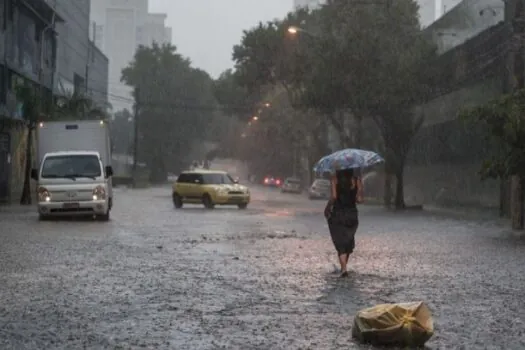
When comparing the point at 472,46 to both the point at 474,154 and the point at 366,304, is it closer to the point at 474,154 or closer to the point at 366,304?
the point at 474,154

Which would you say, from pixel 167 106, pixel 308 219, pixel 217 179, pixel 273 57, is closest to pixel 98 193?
pixel 308 219

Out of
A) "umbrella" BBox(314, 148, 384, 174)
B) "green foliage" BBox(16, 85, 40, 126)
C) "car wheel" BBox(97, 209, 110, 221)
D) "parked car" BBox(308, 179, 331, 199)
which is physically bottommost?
"car wheel" BBox(97, 209, 110, 221)

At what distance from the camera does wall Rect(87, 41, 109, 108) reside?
76.7 metres

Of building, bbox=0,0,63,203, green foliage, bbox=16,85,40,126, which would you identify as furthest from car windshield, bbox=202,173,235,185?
building, bbox=0,0,63,203

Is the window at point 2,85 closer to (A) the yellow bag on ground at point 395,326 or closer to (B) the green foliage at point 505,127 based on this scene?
(B) the green foliage at point 505,127

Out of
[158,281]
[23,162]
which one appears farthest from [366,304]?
[23,162]

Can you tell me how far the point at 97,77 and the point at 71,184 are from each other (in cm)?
6125

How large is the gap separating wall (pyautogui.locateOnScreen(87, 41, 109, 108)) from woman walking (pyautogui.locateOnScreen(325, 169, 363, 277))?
63880 mm

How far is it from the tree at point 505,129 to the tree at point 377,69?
567 inches

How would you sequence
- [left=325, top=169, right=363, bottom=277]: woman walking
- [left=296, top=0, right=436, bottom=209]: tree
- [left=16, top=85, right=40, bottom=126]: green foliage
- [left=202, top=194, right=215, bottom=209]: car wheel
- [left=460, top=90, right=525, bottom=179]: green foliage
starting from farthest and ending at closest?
[left=296, top=0, right=436, bottom=209]: tree
[left=202, top=194, right=215, bottom=209]: car wheel
[left=16, top=85, right=40, bottom=126]: green foliage
[left=460, top=90, right=525, bottom=179]: green foliage
[left=325, top=169, right=363, bottom=277]: woman walking

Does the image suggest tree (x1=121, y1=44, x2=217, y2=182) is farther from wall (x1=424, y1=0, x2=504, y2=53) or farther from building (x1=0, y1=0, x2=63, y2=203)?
wall (x1=424, y1=0, x2=504, y2=53)

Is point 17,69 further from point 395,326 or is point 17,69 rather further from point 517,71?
point 395,326

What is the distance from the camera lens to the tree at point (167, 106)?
96375 millimetres

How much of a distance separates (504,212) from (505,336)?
23.4 metres
